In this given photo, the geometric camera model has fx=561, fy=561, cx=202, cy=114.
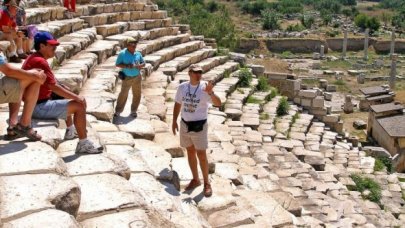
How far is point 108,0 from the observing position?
58.1 feet

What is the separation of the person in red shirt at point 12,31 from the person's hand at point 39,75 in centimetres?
355

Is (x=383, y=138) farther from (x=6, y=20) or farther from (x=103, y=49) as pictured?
(x=6, y=20)

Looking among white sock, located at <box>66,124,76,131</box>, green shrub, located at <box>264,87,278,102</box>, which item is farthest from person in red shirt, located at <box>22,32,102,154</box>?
green shrub, located at <box>264,87,278,102</box>

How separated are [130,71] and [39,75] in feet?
8.98

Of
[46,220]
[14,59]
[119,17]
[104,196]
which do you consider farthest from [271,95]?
[46,220]

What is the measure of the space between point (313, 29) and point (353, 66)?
19.8 m

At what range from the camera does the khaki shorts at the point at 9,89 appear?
5.41m

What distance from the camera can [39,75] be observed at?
5551mm

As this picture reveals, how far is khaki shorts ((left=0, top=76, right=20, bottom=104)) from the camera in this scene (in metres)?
5.41

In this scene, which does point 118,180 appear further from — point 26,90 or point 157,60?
point 157,60

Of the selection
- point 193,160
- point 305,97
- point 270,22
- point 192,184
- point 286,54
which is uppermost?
point 193,160

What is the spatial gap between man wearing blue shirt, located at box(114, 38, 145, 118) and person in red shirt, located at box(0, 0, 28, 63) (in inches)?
75.7

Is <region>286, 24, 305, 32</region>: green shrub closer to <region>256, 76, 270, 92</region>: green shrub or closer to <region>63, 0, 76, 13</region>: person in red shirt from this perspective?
<region>256, 76, 270, 92</region>: green shrub

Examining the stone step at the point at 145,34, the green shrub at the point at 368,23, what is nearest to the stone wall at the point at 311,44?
the green shrub at the point at 368,23
